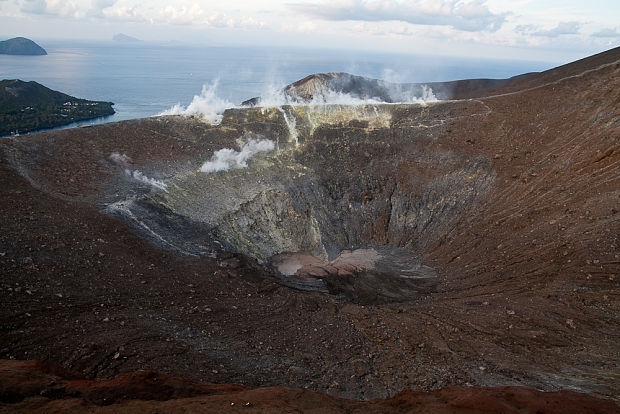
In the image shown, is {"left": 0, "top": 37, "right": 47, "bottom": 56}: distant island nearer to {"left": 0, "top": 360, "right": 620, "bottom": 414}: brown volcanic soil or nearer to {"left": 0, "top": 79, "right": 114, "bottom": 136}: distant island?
{"left": 0, "top": 79, "right": 114, "bottom": 136}: distant island

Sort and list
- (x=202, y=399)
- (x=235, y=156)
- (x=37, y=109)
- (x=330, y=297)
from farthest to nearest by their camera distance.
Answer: (x=37, y=109), (x=235, y=156), (x=330, y=297), (x=202, y=399)

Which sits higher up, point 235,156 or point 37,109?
point 235,156

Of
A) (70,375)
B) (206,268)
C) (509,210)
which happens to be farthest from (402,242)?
(70,375)

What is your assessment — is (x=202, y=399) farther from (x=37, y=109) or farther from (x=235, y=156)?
(x=37, y=109)

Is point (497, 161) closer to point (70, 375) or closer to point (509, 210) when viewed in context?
point (509, 210)

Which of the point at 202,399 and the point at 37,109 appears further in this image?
the point at 37,109

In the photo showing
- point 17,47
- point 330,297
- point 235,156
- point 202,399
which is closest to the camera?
point 202,399

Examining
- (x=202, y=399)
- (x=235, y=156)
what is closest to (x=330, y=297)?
(x=202, y=399)
